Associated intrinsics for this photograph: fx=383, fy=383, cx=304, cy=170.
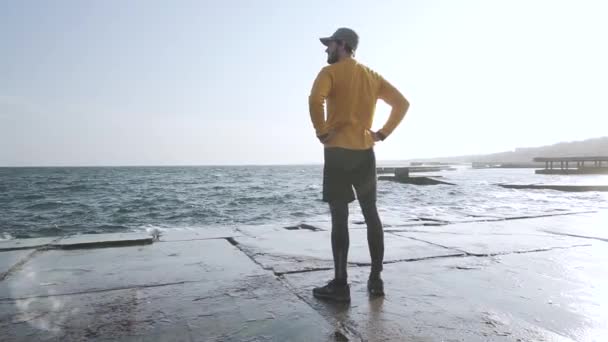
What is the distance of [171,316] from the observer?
198cm

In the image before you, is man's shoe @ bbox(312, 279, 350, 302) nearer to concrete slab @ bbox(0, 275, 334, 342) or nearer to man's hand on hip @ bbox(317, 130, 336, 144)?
concrete slab @ bbox(0, 275, 334, 342)

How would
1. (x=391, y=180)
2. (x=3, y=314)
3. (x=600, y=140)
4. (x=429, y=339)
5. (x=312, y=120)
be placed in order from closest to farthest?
(x=429, y=339), (x=3, y=314), (x=312, y=120), (x=391, y=180), (x=600, y=140)

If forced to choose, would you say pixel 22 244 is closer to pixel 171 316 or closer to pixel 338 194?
pixel 171 316

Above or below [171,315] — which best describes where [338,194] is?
above

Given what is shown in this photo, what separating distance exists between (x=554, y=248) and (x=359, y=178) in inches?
97.1

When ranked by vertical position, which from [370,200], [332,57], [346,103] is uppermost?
[332,57]

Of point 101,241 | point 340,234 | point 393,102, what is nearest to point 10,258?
Result: point 101,241

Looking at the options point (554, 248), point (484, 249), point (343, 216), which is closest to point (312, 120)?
point (343, 216)

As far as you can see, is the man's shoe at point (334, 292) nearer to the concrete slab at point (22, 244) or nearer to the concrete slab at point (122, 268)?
the concrete slab at point (122, 268)

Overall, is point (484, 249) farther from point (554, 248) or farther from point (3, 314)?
point (3, 314)

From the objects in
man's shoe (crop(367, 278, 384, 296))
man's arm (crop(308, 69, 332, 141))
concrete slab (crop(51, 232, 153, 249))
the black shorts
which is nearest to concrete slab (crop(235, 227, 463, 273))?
man's shoe (crop(367, 278, 384, 296))

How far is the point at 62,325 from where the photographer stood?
6.08ft

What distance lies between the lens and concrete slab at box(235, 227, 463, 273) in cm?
317

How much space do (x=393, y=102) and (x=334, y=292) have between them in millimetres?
1320
